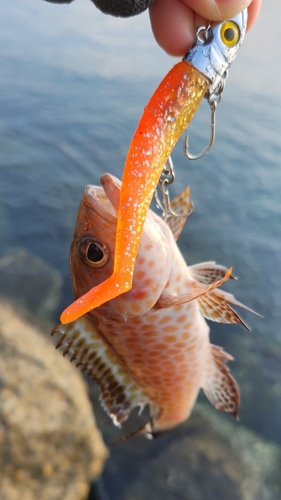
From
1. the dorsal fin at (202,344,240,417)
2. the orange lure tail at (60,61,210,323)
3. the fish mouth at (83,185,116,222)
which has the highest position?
the orange lure tail at (60,61,210,323)

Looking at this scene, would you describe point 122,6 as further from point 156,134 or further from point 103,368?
point 103,368

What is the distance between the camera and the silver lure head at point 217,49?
1239 mm

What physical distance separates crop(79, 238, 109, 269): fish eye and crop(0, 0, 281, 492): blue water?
2.21 m

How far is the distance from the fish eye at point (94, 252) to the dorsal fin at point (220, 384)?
1280 millimetres

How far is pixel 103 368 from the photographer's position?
7.84 ft

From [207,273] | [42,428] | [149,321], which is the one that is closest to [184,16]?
[149,321]

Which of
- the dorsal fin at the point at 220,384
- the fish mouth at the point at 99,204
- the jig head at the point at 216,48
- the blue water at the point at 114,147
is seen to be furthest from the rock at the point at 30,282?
the jig head at the point at 216,48

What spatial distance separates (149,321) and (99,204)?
2.38 ft

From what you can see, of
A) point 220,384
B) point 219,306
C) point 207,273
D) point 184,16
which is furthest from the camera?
Result: point 220,384

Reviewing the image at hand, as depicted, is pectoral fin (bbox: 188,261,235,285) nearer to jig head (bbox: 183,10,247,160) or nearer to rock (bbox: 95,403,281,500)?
jig head (bbox: 183,10,247,160)

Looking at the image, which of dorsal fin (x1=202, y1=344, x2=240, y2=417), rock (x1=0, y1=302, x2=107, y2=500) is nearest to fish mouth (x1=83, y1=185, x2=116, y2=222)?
dorsal fin (x1=202, y1=344, x2=240, y2=417)

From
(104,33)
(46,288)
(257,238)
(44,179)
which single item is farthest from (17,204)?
(104,33)

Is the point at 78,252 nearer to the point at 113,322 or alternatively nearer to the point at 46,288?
the point at 113,322

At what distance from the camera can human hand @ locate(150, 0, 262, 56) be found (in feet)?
3.99
